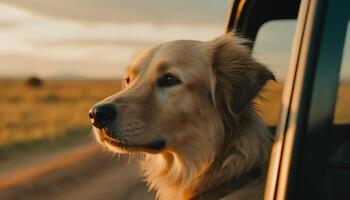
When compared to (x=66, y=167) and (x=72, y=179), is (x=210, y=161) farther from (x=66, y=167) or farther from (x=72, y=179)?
(x=66, y=167)

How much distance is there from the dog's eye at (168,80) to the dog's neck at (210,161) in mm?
384

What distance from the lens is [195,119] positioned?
12.7 ft

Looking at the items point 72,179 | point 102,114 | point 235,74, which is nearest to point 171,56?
point 235,74

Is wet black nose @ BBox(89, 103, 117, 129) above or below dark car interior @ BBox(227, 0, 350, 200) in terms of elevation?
below

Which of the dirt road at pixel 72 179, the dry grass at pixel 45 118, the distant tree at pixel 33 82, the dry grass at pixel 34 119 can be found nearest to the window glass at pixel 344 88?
the dry grass at pixel 45 118

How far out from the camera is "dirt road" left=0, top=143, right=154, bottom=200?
861 cm

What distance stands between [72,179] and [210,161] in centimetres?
646

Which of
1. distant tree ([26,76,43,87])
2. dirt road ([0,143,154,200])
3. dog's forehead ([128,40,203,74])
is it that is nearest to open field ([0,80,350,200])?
dirt road ([0,143,154,200])

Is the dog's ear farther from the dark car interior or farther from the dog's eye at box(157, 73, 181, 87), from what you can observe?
the dark car interior

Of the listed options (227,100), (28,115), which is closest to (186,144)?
(227,100)

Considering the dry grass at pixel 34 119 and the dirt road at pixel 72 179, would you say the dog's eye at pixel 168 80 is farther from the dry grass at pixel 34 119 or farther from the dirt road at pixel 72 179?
the dry grass at pixel 34 119

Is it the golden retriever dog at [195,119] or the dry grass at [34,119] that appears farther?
the dry grass at [34,119]

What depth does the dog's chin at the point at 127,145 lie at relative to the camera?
3795mm

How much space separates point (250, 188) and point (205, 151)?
633 mm
